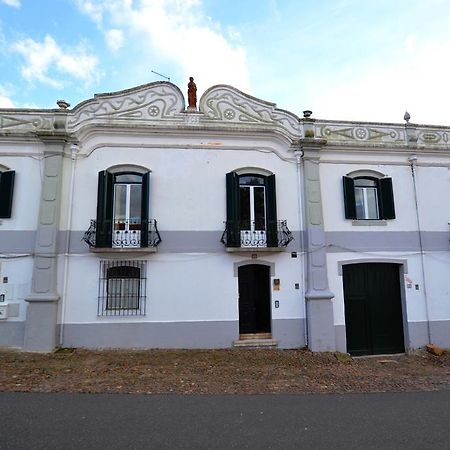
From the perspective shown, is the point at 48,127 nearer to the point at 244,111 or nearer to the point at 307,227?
the point at 244,111

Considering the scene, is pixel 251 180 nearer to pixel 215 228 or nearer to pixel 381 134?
pixel 215 228

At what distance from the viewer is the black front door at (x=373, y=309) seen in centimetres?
1136

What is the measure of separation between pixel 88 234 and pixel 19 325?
3.25 m

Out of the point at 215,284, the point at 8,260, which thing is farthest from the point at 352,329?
the point at 8,260

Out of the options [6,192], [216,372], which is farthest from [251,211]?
[6,192]

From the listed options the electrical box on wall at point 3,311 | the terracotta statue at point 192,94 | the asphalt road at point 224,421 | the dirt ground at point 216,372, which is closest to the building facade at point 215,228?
the electrical box on wall at point 3,311

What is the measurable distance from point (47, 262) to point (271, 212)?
22.9 feet

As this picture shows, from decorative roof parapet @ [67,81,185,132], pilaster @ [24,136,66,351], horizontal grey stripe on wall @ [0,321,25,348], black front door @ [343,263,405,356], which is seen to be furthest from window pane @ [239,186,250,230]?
horizontal grey stripe on wall @ [0,321,25,348]

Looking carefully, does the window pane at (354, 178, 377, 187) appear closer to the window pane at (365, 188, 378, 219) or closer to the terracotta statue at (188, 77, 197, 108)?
the window pane at (365, 188, 378, 219)

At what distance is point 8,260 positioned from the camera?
10.3 m

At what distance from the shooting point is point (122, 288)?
1061cm

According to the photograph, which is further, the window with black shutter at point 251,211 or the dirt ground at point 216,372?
the window with black shutter at point 251,211

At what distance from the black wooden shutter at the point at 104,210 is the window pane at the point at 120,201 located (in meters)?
0.19

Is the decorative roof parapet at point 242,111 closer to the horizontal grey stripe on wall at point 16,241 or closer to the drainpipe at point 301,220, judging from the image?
the drainpipe at point 301,220
